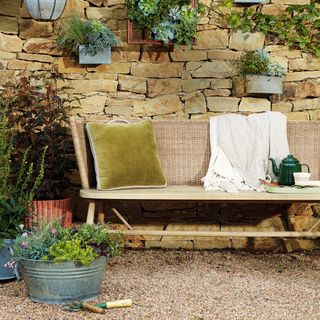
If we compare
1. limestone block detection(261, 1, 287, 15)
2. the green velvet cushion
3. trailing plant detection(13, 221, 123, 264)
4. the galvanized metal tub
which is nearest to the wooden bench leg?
the green velvet cushion

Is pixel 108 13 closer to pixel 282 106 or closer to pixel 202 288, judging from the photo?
pixel 282 106

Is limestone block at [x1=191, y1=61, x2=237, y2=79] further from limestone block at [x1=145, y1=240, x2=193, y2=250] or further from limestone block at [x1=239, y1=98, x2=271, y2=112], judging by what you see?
limestone block at [x1=145, y1=240, x2=193, y2=250]

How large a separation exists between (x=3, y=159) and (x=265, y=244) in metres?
1.83

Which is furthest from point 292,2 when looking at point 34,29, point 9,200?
point 9,200

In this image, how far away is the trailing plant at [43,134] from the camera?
480 centimetres

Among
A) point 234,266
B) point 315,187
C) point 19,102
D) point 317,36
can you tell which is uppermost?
point 317,36

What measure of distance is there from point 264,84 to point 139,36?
87cm

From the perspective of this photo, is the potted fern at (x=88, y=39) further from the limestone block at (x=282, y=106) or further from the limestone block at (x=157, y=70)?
the limestone block at (x=282, y=106)

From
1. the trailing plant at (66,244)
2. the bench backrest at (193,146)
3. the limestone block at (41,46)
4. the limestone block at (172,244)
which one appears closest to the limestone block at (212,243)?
the limestone block at (172,244)

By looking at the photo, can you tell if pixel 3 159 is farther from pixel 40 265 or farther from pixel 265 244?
pixel 265 244

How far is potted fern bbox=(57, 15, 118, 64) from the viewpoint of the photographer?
16.3ft

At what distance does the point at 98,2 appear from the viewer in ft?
16.9

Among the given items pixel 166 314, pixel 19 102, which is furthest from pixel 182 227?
pixel 166 314

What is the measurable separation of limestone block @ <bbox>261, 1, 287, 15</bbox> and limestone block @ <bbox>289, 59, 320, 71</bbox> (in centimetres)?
33
